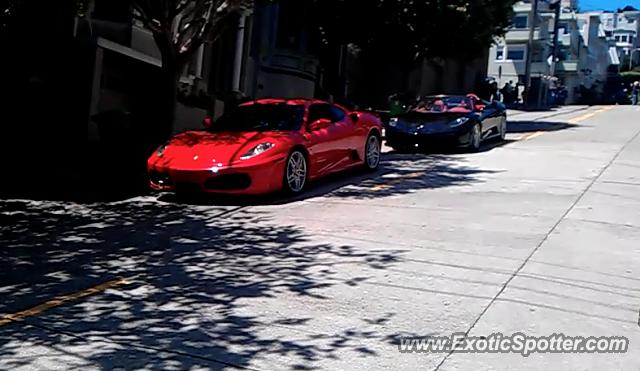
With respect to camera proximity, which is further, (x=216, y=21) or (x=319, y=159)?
(x=216, y=21)

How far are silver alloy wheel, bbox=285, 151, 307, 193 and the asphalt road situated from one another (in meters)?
→ 0.24

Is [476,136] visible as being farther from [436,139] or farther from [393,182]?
[393,182]

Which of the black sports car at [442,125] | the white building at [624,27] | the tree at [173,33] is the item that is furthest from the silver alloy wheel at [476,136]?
the white building at [624,27]

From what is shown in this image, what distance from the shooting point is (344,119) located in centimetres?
1245

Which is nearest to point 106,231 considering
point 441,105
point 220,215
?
point 220,215

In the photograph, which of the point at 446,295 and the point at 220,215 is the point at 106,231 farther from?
the point at 446,295

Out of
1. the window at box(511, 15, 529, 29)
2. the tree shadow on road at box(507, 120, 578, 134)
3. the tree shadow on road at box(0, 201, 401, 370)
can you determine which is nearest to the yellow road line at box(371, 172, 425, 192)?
the tree shadow on road at box(0, 201, 401, 370)

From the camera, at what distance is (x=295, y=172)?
1073cm

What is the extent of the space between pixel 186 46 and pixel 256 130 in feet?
9.66

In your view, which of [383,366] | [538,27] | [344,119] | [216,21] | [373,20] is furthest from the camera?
[538,27]

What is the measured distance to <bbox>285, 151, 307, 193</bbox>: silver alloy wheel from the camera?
34.7ft

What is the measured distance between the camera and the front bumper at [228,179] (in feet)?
32.8

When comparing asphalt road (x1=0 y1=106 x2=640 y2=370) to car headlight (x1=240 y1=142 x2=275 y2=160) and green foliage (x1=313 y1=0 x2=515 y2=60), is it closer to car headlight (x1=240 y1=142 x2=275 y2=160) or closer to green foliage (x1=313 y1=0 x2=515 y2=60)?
car headlight (x1=240 y1=142 x2=275 y2=160)

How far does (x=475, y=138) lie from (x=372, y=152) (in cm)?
431
